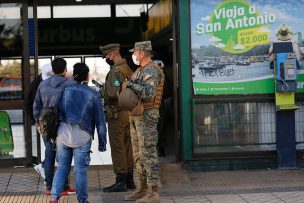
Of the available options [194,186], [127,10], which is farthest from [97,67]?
[194,186]

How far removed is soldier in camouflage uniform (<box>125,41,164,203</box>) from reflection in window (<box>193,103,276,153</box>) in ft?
6.99

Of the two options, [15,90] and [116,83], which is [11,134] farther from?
[116,83]

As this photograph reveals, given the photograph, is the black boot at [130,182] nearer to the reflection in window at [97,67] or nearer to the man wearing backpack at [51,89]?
the man wearing backpack at [51,89]

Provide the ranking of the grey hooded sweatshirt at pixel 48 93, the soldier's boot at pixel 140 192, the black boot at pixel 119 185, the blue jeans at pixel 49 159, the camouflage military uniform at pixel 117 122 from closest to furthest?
1. the grey hooded sweatshirt at pixel 48 93
2. the soldier's boot at pixel 140 192
3. the blue jeans at pixel 49 159
4. the camouflage military uniform at pixel 117 122
5. the black boot at pixel 119 185

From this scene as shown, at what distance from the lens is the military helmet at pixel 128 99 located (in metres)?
6.25

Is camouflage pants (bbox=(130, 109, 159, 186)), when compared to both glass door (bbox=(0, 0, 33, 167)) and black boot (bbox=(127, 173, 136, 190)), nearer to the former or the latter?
black boot (bbox=(127, 173, 136, 190))

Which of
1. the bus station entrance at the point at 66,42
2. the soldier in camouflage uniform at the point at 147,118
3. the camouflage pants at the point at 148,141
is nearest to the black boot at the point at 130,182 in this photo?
the soldier in camouflage uniform at the point at 147,118

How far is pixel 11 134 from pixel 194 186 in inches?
118

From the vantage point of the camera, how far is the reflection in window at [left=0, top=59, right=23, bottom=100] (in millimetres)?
8633

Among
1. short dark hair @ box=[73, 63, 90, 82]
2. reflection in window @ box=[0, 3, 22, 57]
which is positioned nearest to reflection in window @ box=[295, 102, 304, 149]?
short dark hair @ box=[73, 63, 90, 82]

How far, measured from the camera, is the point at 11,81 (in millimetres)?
8781

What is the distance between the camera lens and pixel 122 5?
1351cm

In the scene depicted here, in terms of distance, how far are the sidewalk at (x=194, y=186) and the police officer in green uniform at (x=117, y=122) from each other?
26 centimetres

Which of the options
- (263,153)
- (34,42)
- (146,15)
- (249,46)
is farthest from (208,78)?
(146,15)
